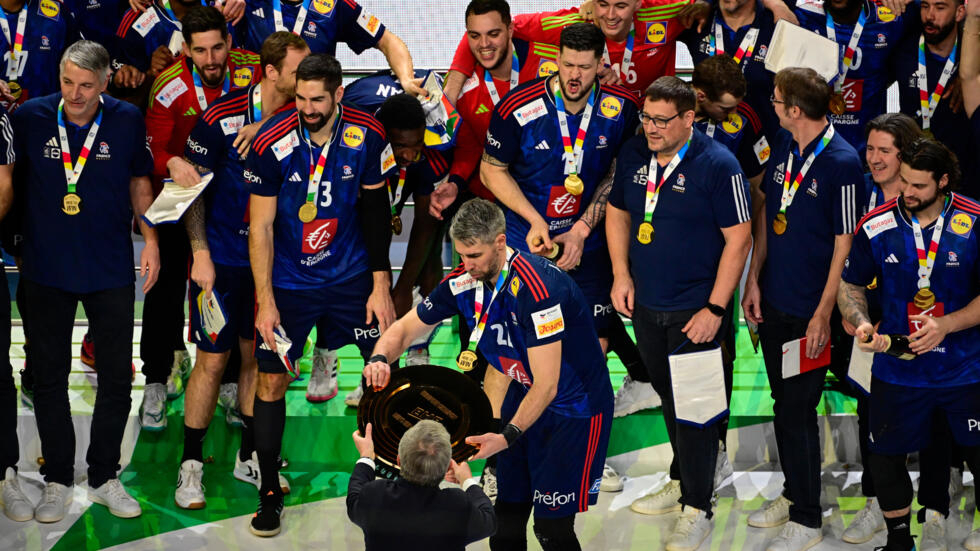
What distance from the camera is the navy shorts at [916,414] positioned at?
16.2 feet

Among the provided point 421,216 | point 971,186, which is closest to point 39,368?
point 421,216

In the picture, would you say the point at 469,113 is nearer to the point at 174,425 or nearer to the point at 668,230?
the point at 668,230

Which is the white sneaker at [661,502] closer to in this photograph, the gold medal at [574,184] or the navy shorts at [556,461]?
the navy shorts at [556,461]

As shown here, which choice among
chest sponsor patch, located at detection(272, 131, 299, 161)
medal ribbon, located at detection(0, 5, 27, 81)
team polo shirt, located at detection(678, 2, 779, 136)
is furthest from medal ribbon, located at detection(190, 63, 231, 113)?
team polo shirt, located at detection(678, 2, 779, 136)

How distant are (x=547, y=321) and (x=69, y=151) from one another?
94.9 inches

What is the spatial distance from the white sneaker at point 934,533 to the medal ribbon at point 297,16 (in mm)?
3713

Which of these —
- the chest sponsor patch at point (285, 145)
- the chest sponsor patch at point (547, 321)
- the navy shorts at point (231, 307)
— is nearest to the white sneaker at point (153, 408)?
the navy shorts at point (231, 307)

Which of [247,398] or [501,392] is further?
[247,398]

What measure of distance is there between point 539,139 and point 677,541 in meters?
1.91

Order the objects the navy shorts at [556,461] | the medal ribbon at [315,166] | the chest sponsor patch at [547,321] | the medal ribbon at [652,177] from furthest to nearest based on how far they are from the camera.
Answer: the medal ribbon at [315,166]
the medal ribbon at [652,177]
the navy shorts at [556,461]
the chest sponsor patch at [547,321]

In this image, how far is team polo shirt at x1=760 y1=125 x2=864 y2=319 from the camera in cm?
515

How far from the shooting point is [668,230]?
5.22m

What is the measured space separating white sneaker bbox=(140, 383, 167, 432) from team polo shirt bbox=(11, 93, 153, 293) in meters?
0.85

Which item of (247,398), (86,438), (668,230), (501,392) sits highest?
(668,230)
